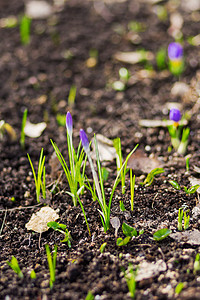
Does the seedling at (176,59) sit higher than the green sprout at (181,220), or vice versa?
the seedling at (176,59)

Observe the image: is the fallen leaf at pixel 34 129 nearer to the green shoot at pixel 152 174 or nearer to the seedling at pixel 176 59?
the green shoot at pixel 152 174

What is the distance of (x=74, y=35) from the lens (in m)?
3.21

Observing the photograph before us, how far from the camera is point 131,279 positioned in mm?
1271

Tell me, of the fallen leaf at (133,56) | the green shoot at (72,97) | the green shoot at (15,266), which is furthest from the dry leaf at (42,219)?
the fallen leaf at (133,56)

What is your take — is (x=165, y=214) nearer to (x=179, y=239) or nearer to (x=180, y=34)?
(x=179, y=239)

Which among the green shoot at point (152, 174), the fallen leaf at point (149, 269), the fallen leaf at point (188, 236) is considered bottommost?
the fallen leaf at point (149, 269)

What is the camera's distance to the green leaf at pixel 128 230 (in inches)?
59.6

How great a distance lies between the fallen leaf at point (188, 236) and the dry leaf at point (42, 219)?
1.70 ft

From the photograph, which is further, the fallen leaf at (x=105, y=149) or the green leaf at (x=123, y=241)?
the fallen leaf at (x=105, y=149)

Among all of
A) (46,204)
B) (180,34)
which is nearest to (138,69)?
(180,34)

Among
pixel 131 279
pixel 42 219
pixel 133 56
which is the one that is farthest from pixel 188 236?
pixel 133 56

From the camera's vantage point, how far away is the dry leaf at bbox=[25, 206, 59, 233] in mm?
1635

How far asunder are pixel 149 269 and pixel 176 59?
1.65 meters

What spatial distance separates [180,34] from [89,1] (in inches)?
42.5
